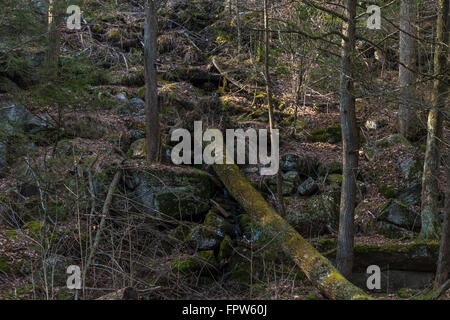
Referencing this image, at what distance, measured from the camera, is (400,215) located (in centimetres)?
955

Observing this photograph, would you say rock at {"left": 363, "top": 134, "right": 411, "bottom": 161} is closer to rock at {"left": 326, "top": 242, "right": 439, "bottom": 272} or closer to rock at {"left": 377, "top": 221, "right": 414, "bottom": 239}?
rock at {"left": 377, "top": 221, "right": 414, "bottom": 239}

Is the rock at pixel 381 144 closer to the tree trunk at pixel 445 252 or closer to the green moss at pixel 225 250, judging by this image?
the tree trunk at pixel 445 252

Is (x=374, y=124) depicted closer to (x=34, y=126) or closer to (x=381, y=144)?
(x=381, y=144)

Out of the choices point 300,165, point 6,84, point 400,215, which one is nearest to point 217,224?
point 300,165

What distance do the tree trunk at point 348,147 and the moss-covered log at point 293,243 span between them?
2.22 feet

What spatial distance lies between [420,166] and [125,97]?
29.7ft

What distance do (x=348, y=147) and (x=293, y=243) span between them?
201cm

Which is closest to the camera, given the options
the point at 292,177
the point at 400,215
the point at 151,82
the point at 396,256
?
the point at 396,256

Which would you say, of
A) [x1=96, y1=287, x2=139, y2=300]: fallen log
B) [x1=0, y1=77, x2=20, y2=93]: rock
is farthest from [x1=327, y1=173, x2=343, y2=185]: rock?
[x1=0, y1=77, x2=20, y2=93]: rock

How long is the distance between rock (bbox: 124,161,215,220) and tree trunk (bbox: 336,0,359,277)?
10.7ft

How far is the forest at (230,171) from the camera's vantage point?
6.45 metres

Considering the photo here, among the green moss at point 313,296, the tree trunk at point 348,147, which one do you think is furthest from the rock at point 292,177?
the green moss at point 313,296

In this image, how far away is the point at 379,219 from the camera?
9.64m
